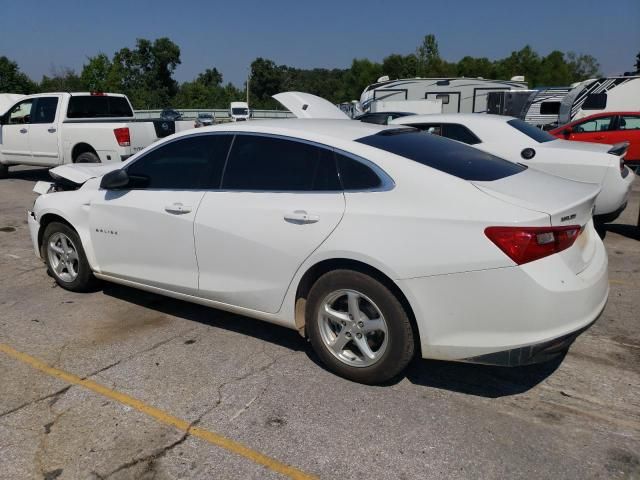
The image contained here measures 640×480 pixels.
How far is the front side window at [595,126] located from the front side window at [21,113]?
1275cm

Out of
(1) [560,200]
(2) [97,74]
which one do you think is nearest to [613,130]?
(1) [560,200]

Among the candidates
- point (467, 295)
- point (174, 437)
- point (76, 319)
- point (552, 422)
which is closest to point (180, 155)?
point (76, 319)

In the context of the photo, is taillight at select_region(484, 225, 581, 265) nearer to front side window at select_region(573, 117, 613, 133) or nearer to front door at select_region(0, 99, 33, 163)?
front door at select_region(0, 99, 33, 163)

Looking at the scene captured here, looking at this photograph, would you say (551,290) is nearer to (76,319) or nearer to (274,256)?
(274,256)

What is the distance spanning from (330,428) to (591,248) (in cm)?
187

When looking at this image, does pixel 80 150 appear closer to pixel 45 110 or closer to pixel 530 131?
pixel 45 110

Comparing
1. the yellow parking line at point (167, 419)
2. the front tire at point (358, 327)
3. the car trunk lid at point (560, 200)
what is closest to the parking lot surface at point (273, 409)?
the yellow parking line at point (167, 419)

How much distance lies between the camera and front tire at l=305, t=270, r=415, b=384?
3.14m

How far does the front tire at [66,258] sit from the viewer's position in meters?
4.88

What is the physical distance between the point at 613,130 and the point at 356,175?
12.6m

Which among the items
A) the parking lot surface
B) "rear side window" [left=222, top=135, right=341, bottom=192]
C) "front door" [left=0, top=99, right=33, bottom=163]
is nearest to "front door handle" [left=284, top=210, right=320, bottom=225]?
"rear side window" [left=222, top=135, right=341, bottom=192]

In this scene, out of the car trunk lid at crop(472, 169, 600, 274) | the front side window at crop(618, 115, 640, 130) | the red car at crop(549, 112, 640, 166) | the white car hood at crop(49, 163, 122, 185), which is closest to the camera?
the car trunk lid at crop(472, 169, 600, 274)

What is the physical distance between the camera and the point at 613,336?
4.12 meters

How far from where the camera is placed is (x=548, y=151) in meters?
6.61
